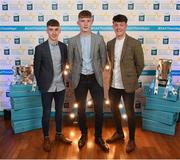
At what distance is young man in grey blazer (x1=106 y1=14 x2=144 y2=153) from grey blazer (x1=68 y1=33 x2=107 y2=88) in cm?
13

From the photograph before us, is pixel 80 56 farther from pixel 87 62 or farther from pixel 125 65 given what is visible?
pixel 125 65

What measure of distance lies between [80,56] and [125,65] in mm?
477

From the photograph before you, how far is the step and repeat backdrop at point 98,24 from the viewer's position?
413 cm

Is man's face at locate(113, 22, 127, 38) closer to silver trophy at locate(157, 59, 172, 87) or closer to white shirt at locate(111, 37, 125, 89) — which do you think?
white shirt at locate(111, 37, 125, 89)

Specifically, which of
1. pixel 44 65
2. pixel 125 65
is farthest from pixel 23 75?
pixel 125 65

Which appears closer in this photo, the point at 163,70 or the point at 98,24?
the point at 163,70

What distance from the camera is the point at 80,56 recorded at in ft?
10.4

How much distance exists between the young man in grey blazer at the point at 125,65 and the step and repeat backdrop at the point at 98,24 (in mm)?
828

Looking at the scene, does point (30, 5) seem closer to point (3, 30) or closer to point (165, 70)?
point (3, 30)

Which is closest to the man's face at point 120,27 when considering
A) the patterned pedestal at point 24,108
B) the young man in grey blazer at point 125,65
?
the young man in grey blazer at point 125,65

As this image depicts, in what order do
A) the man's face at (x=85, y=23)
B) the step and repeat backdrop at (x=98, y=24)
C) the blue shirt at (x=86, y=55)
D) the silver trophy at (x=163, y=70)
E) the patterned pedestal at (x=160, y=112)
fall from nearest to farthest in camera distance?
the man's face at (x=85, y=23) → the blue shirt at (x=86, y=55) → the patterned pedestal at (x=160, y=112) → the silver trophy at (x=163, y=70) → the step and repeat backdrop at (x=98, y=24)

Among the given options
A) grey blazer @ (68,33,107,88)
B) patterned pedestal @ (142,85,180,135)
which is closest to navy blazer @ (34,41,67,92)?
grey blazer @ (68,33,107,88)

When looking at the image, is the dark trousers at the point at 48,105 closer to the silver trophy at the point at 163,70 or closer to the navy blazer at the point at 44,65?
the navy blazer at the point at 44,65

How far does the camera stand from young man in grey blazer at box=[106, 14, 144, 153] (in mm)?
3137
